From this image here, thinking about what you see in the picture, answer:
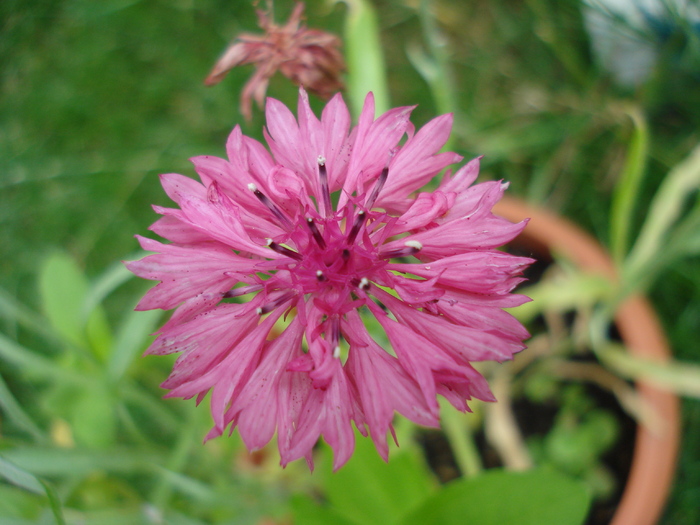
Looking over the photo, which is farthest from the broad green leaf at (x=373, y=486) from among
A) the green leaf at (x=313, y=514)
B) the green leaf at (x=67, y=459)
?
the green leaf at (x=67, y=459)

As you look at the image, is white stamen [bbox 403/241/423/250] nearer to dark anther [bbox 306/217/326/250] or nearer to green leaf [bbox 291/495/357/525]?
dark anther [bbox 306/217/326/250]

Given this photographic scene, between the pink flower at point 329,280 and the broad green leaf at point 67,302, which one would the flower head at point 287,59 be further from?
the broad green leaf at point 67,302

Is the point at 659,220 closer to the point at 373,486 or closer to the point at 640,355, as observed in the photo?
the point at 640,355

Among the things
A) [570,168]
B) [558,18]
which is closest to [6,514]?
[570,168]

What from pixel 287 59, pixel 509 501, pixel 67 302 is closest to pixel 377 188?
pixel 287 59

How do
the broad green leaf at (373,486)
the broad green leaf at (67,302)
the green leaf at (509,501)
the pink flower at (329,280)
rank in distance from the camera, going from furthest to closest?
1. the broad green leaf at (67,302)
2. the broad green leaf at (373,486)
3. the green leaf at (509,501)
4. the pink flower at (329,280)

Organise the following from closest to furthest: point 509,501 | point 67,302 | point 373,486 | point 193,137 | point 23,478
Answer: point 23,478
point 509,501
point 373,486
point 67,302
point 193,137

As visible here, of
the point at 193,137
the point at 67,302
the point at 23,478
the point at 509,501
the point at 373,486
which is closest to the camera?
the point at 23,478
